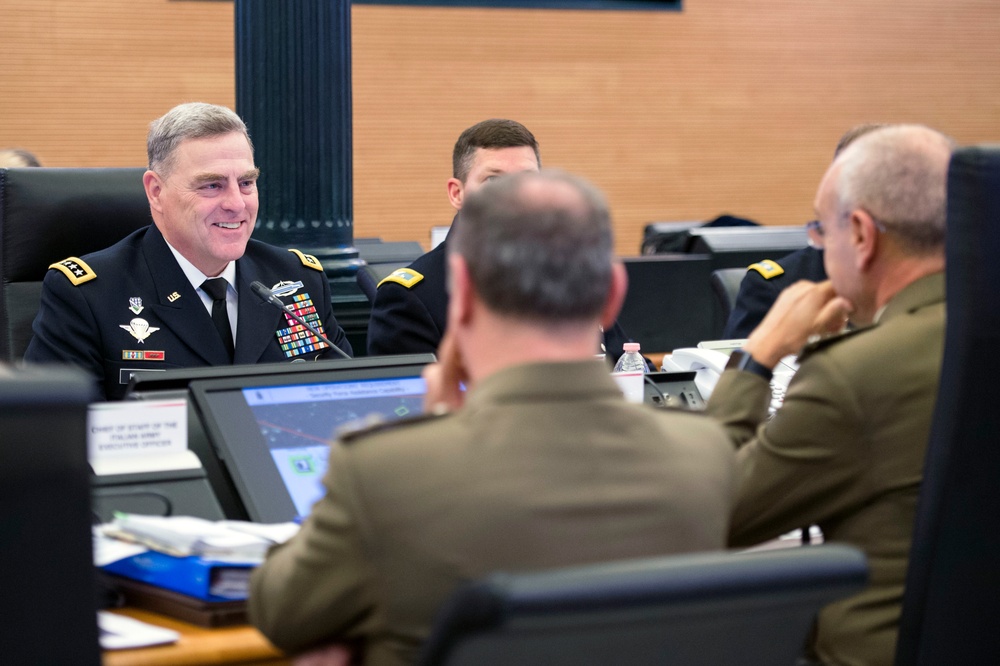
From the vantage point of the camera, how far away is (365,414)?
1870mm

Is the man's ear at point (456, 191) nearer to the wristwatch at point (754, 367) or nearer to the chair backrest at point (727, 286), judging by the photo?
the chair backrest at point (727, 286)

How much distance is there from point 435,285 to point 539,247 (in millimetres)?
1683

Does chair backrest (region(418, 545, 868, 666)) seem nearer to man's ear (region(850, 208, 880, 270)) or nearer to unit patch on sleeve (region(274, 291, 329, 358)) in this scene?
man's ear (region(850, 208, 880, 270))

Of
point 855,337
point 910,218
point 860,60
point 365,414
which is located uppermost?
point 860,60

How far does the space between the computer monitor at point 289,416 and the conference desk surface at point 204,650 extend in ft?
0.70

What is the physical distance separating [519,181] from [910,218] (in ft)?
2.35

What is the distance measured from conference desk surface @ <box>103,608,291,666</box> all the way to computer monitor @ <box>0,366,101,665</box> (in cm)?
26

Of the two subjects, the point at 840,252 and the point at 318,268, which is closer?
the point at 840,252

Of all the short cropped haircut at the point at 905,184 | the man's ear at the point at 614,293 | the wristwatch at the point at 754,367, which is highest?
the short cropped haircut at the point at 905,184

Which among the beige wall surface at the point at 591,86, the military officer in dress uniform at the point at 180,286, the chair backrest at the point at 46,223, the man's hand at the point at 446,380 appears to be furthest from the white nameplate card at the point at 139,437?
the beige wall surface at the point at 591,86

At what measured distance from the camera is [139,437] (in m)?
1.76

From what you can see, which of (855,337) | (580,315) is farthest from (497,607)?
(855,337)

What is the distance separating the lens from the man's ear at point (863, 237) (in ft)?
5.50

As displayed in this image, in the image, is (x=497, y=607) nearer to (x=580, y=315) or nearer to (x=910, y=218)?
(x=580, y=315)
